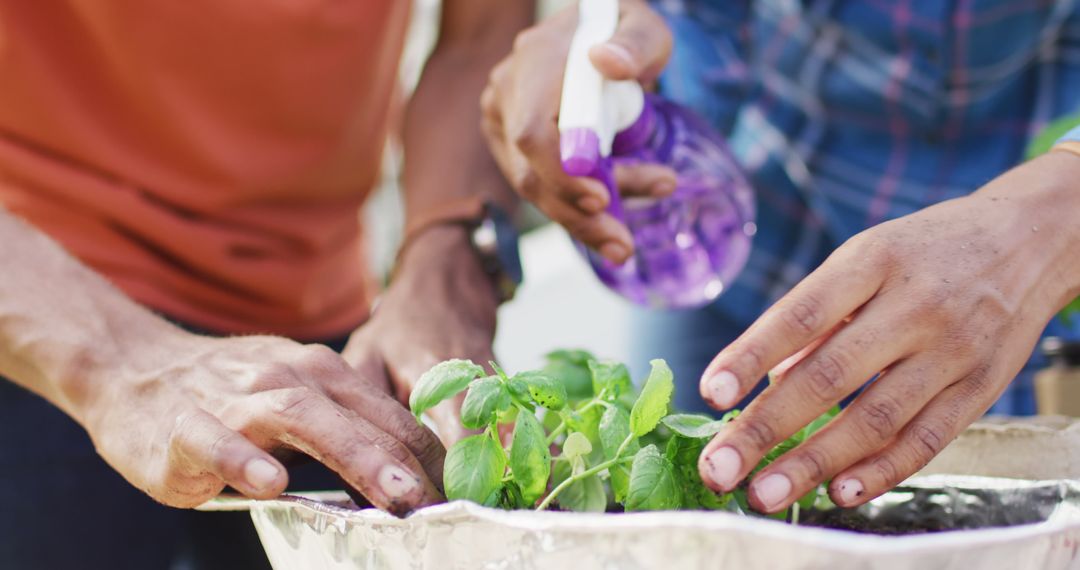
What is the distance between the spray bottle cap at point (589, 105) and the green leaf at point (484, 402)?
0.24m

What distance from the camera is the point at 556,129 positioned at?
2.75 feet

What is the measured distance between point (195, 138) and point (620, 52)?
0.48 metres

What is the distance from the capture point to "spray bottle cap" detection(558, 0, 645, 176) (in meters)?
0.75

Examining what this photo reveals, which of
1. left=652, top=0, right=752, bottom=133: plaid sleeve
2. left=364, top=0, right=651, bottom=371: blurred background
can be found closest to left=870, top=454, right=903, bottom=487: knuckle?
left=652, top=0, right=752, bottom=133: plaid sleeve

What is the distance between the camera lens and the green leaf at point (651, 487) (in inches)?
21.4

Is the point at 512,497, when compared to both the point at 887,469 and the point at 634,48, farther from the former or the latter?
the point at 634,48

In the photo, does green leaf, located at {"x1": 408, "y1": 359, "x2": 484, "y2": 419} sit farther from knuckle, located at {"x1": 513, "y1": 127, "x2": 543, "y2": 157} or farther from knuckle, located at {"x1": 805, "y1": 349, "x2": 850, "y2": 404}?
knuckle, located at {"x1": 513, "y1": 127, "x2": 543, "y2": 157}

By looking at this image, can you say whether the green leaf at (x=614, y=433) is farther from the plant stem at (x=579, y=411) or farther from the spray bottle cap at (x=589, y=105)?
the spray bottle cap at (x=589, y=105)

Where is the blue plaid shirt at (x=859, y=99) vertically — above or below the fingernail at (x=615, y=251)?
above

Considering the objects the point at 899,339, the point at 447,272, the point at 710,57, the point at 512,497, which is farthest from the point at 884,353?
the point at 710,57

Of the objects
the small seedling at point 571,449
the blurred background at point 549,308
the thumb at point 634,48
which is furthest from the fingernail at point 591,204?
the blurred background at point 549,308

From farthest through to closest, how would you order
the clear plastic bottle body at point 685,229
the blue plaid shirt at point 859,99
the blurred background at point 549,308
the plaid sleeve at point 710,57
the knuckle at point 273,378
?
the blurred background at point 549,308 < the plaid sleeve at point 710,57 < the blue plaid shirt at point 859,99 < the clear plastic bottle body at point 685,229 < the knuckle at point 273,378

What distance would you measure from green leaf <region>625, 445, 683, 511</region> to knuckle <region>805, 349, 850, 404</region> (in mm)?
102

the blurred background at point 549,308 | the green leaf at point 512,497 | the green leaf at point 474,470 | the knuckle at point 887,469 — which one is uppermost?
the knuckle at point 887,469
